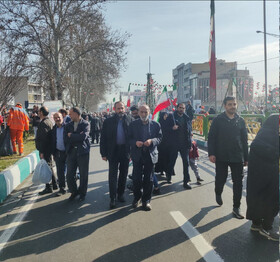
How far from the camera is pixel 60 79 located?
21.9 metres

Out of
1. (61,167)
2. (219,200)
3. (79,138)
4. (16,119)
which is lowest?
(219,200)

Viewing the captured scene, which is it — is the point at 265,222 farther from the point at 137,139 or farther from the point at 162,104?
the point at 162,104

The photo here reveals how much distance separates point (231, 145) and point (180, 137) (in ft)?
6.04

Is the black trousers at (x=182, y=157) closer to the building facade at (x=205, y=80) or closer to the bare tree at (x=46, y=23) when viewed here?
the bare tree at (x=46, y=23)

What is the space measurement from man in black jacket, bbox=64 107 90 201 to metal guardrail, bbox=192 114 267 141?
6260 mm

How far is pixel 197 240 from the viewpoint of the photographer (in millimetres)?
3875

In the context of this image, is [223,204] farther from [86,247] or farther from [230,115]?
[86,247]

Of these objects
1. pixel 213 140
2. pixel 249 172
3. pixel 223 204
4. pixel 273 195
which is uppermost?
pixel 213 140

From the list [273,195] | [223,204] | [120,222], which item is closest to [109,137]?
[120,222]

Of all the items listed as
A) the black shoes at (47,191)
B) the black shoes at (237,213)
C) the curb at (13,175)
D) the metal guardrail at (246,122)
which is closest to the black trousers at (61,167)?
the black shoes at (47,191)

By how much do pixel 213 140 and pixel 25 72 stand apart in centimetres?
1877

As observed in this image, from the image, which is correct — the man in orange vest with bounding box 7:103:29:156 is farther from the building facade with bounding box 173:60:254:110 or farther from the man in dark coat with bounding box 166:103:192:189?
the building facade with bounding box 173:60:254:110

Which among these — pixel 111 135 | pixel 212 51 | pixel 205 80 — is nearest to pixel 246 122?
pixel 212 51

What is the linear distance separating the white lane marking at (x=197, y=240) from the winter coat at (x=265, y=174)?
30.6 inches
